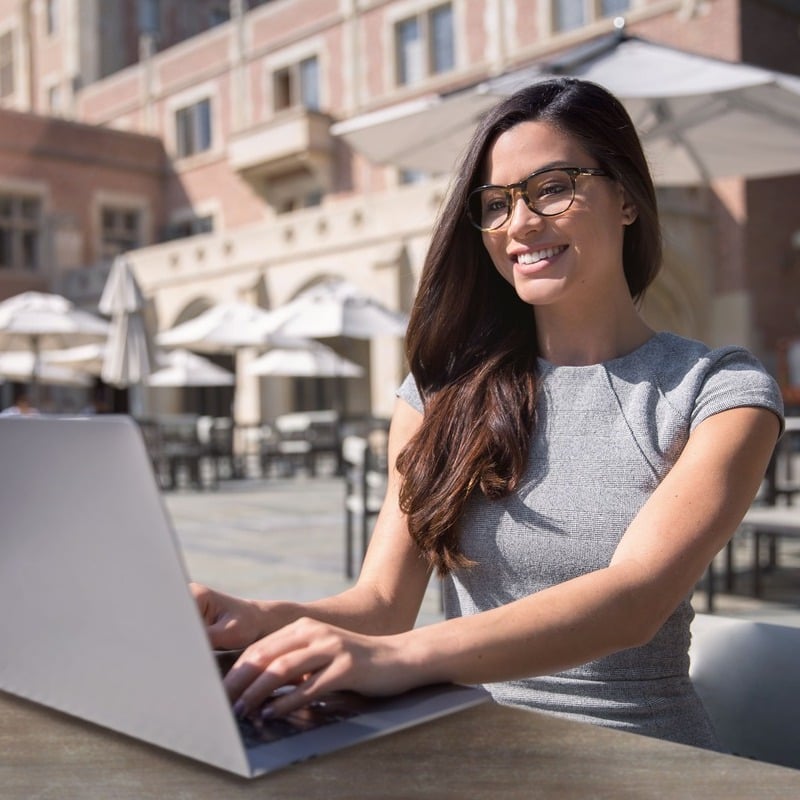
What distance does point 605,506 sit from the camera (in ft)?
4.91

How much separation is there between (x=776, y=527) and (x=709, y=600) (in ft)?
1.72

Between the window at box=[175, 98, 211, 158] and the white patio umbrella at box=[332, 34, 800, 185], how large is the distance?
22.1 m

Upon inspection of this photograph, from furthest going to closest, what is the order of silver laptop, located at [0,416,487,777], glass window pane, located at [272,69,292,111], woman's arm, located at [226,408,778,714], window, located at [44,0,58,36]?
1. window, located at [44,0,58,36]
2. glass window pane, located at [272,69,292,111]
3. woman's arm, located at [226,408,778,714]
4. silver laptop, located at [0,416,487,777]

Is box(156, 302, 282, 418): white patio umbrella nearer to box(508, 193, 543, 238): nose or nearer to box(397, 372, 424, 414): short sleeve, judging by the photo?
box(397, 372, 424, 414): short sleeve

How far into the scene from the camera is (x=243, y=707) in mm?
967

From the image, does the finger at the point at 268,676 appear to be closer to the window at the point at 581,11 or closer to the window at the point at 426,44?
the window at the point at 581,11

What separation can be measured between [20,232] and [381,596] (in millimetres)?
28307

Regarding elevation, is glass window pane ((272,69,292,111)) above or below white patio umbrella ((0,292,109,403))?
above

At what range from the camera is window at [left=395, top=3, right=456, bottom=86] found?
869 inches

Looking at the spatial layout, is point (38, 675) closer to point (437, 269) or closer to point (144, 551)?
point (144, 551)

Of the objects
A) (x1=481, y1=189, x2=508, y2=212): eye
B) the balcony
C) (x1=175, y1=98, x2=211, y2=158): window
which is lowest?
(x1=481, y1=189, x2=508, y2=212): eye

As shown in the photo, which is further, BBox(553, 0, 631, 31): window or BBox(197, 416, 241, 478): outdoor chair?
BBox(553, 0, 631, 31): window

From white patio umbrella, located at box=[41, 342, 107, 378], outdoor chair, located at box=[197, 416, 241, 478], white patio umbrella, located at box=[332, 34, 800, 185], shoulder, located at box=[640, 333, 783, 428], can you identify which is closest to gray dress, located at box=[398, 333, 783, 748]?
shoulder, located at box=[640, 333, 783, 428]

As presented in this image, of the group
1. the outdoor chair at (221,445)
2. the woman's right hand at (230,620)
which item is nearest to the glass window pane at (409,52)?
the outdoor chair at (221,445)
